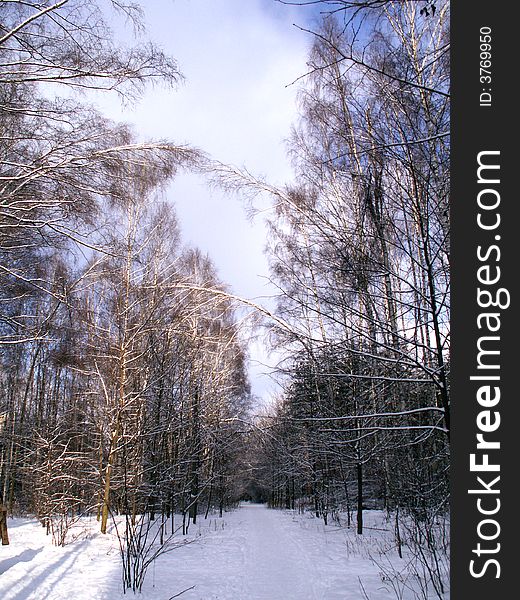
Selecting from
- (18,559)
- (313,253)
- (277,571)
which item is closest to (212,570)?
(277,571)

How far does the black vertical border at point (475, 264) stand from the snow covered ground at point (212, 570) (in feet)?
12.7

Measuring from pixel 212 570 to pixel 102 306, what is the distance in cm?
688

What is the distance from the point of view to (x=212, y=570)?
698 cm

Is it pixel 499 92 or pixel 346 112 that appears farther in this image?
pixel 346 112

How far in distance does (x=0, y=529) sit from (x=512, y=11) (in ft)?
36.2

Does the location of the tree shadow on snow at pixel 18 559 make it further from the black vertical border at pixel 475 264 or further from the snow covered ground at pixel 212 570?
the black vertical border at pixel 475 264

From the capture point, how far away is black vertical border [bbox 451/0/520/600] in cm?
163

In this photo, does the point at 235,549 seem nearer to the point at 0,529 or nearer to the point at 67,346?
the point at 0,529

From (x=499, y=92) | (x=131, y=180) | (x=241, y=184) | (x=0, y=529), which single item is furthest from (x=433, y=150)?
(x=0, y=529)

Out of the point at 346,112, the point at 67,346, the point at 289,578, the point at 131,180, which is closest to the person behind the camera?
the point at 346,112

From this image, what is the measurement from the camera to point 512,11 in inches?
70.3

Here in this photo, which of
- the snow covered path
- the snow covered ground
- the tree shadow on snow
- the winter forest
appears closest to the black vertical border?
the winter forest

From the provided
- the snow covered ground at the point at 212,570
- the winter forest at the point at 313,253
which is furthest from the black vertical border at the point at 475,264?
the snow covered ground at the point at 212,570

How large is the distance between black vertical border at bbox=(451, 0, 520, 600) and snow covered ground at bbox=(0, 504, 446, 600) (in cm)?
388
